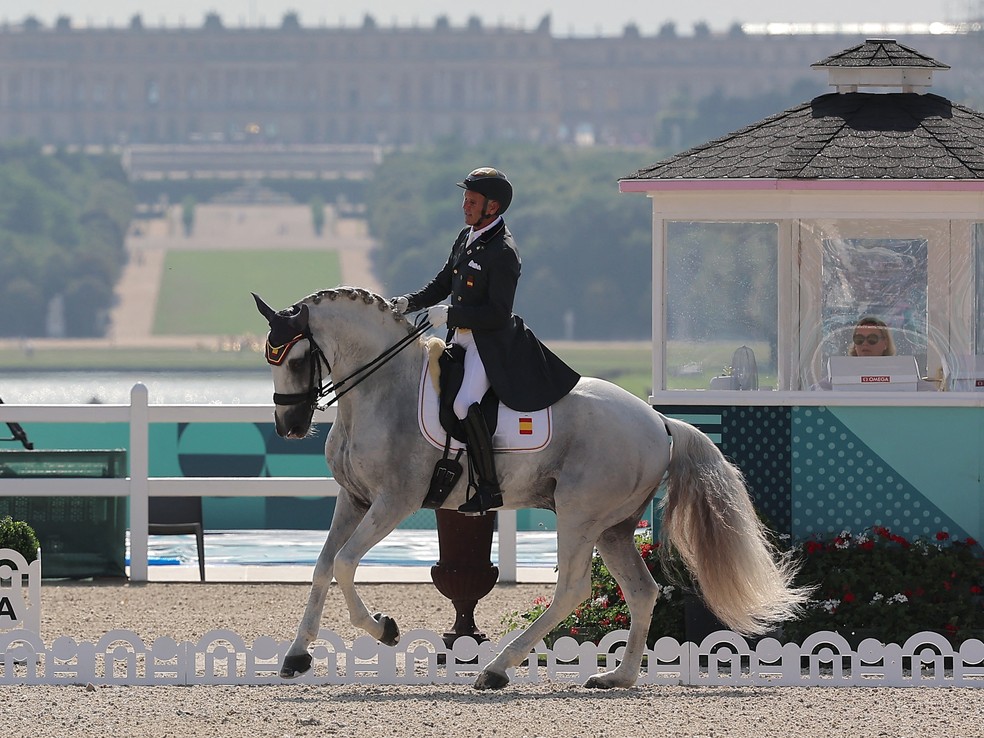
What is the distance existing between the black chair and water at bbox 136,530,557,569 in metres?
2.19

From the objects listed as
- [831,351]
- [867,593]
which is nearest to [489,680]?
[867,593]

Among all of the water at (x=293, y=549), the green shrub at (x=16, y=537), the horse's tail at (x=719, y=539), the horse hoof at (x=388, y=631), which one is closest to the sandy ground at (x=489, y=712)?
the horse hoof at (x=388, y=631)

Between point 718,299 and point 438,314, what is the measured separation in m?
2.60

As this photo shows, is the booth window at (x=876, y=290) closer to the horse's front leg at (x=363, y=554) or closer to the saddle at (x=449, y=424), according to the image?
the saddle at (x=449, y=424)

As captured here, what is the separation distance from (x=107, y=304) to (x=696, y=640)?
105556 millimetres

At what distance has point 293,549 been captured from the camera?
1722cm

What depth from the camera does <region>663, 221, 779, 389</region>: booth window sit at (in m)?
9.56

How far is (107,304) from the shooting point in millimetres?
111562

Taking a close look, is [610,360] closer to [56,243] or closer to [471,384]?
[56,243]

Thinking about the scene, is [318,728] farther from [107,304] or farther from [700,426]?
[107,304]

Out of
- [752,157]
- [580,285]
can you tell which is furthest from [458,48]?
[752,157]

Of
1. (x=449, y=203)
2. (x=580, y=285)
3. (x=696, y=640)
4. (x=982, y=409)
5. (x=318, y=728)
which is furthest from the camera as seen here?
(x=449, y=203)

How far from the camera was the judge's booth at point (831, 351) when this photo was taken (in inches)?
364

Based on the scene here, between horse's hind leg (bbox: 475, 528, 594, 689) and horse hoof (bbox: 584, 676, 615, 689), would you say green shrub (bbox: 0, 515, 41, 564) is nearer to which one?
horse's hind leg (bbox: 475, 528, 594, 689)
